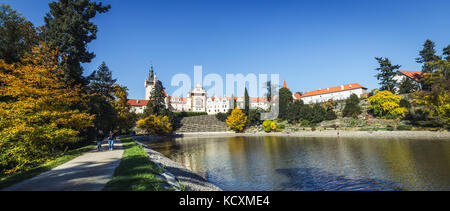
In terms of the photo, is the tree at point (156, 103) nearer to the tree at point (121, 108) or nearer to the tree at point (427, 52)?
the tree at point (121, 108)

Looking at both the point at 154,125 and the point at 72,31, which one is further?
the point at 154,125

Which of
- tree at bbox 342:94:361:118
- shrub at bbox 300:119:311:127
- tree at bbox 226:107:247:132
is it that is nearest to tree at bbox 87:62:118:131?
tree at bbox 226:107:247:132

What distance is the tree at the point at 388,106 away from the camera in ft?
136

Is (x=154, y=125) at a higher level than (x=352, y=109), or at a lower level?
lower

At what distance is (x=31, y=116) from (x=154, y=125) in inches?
1492

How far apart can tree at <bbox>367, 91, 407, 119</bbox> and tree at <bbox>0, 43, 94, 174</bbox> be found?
170 ft

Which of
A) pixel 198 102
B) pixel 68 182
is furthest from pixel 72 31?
pixel 198 102

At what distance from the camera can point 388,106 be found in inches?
1673

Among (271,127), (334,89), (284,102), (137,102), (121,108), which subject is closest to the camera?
(121,108)

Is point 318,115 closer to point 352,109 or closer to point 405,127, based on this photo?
point 352,109

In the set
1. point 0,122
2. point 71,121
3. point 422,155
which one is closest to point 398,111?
point 422,155
